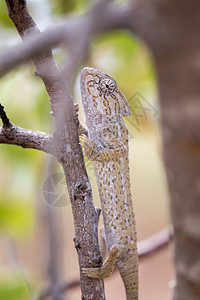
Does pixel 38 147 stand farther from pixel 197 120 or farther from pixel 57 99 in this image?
pixel 197 120

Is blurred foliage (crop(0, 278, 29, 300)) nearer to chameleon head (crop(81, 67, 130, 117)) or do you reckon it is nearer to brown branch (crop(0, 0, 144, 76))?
chameleon head (crop(81, 67, 130, 117))

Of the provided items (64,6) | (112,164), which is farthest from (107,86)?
(64,6)

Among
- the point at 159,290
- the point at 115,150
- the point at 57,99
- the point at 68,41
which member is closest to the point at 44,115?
the point at 115,150

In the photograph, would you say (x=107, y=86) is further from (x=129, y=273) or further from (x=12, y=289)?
(x=12, y=289)

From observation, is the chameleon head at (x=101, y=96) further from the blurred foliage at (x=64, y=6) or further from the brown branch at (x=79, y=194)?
the brown branch at (x=79, y=194)

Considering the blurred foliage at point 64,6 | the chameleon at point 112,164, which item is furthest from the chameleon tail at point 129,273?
the blurred foliage at point 64,6

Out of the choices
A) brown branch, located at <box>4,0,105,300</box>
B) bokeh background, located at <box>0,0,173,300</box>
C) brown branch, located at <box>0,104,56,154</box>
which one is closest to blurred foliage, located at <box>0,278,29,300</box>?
bokeh background, located at <box>0,0,173,300</box>

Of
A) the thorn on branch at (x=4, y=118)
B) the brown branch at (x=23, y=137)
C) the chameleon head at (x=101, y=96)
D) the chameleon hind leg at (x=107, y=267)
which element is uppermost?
the chameleon head at (x=101, y=96)
